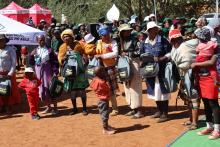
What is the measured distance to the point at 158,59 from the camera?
25.8 feet

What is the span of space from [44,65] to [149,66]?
94.6 inches

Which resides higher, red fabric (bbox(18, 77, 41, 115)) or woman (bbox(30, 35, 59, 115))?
woman (bbox(30, 35, 59, 115))

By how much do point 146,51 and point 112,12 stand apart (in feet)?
36.9

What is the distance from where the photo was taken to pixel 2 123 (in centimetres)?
889

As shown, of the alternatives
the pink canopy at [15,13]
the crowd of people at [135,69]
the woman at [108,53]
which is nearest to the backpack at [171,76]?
the crowd of people at [135,69]

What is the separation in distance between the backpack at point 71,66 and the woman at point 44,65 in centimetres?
51

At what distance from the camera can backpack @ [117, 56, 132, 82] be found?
26.9 feet

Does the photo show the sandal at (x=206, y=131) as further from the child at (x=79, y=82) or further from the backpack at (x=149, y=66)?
the child at (x=79, y=82)

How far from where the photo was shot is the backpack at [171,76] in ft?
25.8

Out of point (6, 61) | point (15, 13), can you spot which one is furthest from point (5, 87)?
point (15, 13)

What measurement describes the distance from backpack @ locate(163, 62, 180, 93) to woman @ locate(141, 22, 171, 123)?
10 centimetres

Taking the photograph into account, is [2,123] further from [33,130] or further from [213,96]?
[213,96]

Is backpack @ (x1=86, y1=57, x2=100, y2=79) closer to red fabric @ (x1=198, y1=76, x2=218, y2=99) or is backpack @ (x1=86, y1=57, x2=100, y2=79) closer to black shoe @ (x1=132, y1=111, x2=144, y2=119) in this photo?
black shoe @ (x1=132, y1=111, x2=144, y2=119)

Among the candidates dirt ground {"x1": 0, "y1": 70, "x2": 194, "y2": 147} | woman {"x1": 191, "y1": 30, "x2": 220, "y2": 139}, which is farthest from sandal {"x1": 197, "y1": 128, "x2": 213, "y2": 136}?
dirt ground {"x1": 0, "y1": 70, "x2": 194, "y2": 147}
